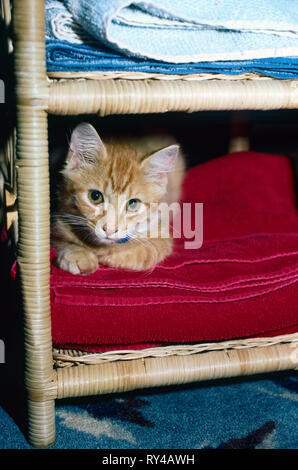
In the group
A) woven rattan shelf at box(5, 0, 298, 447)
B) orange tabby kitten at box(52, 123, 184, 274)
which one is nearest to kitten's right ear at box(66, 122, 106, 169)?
orange tabby kitten at box(52, 123, 184, 274)

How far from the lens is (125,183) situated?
1.25 m

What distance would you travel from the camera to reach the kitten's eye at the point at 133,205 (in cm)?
125

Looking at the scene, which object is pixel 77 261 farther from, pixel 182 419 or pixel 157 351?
pixel 182 419

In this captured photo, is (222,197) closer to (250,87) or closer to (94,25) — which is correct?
(250,87)

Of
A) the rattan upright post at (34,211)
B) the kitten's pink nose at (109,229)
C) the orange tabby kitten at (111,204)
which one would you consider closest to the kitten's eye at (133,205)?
the orange tabby kitten at (111,204)

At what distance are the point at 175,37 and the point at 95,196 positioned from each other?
448 mm

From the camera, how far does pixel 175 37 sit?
0.95m

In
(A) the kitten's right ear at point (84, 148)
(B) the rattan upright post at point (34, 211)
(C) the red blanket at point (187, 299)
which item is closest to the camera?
(B) the rattan upright post at point (34, 211)

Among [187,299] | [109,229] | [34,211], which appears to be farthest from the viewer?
Result: [109,229]

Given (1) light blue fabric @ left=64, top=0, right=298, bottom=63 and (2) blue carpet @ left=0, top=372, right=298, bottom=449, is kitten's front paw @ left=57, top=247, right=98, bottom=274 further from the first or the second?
(1) light blue fabric @ left=64, top=0, right=298, bottom=63

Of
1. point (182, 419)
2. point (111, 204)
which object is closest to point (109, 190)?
point (111, 204)
